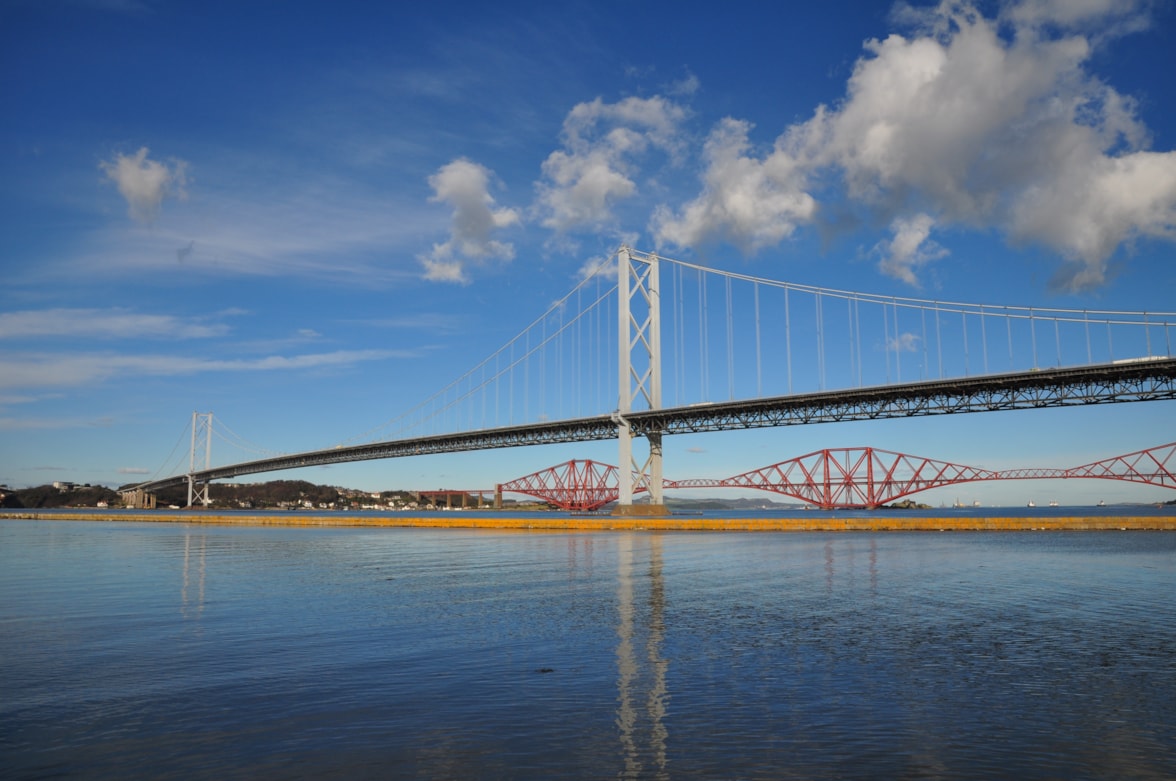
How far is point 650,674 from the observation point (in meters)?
8.20

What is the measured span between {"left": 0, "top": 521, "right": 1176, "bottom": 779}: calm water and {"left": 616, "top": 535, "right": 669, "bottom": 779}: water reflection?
0.12 ft

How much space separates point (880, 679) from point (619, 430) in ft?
150

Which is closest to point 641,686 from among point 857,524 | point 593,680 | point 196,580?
point 593,680

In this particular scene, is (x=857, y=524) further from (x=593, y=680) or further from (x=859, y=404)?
(x=593, y=680)

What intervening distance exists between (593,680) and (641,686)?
529 mm

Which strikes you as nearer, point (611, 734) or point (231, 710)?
point (611, 734)

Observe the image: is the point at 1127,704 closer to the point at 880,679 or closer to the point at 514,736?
the point at 880,679

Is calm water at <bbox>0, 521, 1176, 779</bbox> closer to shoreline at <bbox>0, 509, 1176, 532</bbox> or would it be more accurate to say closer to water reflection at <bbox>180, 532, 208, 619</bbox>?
water reflection at <bbox>180, 532, 208, 619</bbox>

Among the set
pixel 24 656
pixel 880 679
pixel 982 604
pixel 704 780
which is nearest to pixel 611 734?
pixel 704 780

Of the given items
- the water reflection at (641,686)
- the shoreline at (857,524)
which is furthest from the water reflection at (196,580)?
the shoreline at (857,524)

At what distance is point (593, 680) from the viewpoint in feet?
26.0

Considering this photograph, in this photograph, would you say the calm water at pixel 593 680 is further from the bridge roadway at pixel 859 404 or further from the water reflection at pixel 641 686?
the bridge roadway at pixel 859 404

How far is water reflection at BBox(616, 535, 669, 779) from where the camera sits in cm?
565

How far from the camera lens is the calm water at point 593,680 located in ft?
18.3
